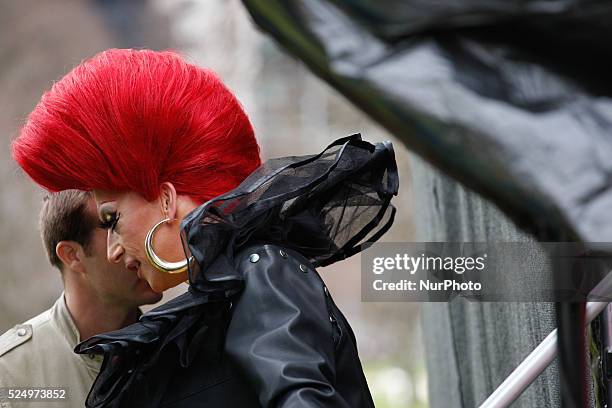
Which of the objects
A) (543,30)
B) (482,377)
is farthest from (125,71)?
(482,377)

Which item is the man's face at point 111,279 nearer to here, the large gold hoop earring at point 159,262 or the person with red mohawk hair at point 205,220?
the person with red mohawk hair at point 205,220

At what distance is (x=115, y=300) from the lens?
94.8 inches

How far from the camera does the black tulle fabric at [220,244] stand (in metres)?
1.67

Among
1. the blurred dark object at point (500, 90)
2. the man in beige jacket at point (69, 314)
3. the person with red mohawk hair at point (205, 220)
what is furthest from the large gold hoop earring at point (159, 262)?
the blurred dark object at point (500, 90)

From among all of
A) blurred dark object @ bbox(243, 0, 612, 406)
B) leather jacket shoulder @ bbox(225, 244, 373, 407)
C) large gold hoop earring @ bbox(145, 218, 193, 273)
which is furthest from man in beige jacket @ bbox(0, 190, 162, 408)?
blurred dark object @ bbox(243, 0, 612, 406)

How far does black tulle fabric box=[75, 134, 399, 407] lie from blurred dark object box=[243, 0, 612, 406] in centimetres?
68

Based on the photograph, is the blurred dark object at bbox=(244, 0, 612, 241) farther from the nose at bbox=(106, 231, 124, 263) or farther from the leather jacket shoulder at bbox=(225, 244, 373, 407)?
the nose at bbox=(106, 231, 124, 263)

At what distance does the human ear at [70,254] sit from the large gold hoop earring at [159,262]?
506mm

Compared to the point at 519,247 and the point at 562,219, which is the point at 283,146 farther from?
the point at 562,219

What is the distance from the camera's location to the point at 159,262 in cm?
187

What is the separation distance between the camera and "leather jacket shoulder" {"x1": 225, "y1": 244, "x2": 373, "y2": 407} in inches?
58.4

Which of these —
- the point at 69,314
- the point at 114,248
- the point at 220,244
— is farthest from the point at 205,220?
the point at 69,314

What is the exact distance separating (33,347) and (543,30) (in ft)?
6.05

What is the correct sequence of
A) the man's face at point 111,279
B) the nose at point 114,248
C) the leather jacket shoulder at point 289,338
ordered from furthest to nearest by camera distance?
the man's face at point 111,279, the nose at point 114,248, the leather jacket shoulder at point 289,338
